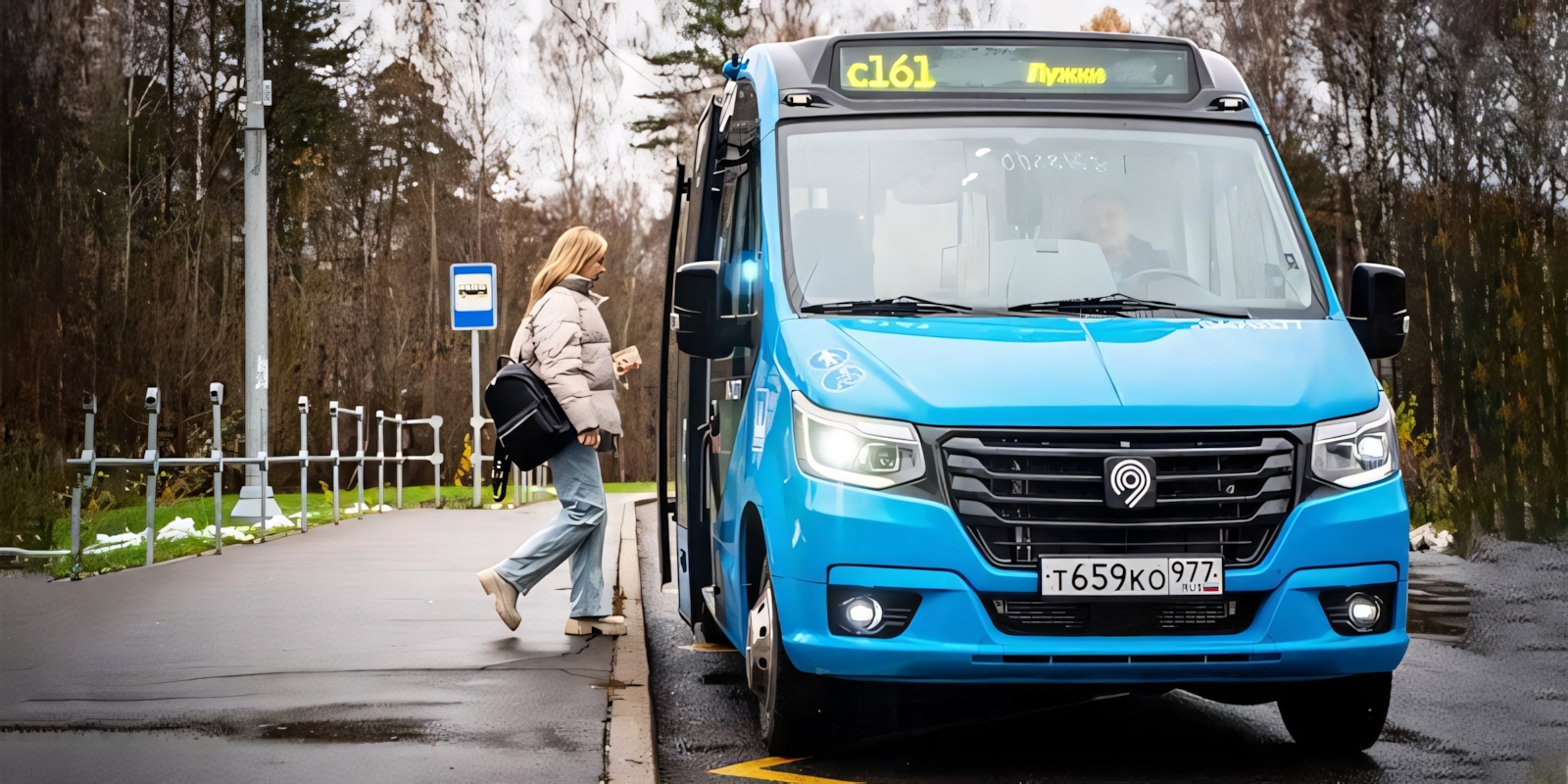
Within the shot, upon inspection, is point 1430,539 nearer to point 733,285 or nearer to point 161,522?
point 733,285

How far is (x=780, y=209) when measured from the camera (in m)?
6.63

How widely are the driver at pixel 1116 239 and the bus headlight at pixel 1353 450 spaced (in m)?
1.12

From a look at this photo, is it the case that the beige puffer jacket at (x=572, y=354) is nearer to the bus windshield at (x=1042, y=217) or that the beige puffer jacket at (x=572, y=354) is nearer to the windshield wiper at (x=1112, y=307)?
the bus windshield at (x=1042, y=217)

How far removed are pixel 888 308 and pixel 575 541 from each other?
3.33m

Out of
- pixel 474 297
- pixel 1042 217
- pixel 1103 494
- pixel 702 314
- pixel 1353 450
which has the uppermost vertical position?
pixel 1042 217

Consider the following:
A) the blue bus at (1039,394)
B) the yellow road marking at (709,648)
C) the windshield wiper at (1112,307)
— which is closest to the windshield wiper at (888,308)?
the blue bus at (1039,394)

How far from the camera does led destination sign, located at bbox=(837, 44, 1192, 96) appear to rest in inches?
277

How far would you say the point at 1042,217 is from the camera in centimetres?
665

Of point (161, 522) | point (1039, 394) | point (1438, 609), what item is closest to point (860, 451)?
point (1039, 394)

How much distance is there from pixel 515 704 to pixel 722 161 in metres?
2.42

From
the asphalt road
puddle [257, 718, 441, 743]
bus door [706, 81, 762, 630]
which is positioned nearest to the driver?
bus door [706, 81, 762, 630]

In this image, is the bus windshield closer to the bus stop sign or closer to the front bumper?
the front bumper

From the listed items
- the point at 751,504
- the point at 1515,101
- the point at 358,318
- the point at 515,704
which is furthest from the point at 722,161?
the point at 358,318

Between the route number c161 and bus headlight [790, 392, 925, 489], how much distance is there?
6.01 ft
